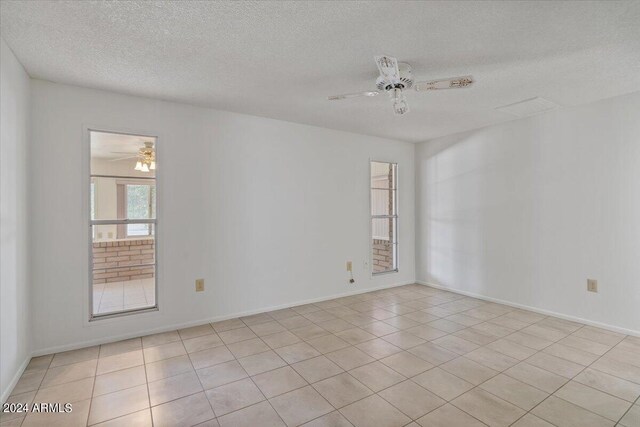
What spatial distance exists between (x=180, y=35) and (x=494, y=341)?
356 centimetres

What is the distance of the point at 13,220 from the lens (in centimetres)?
226

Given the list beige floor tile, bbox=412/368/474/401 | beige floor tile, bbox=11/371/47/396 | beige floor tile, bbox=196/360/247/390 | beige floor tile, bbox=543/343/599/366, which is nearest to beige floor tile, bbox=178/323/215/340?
beige floor tile, bbox=196/360/247/390

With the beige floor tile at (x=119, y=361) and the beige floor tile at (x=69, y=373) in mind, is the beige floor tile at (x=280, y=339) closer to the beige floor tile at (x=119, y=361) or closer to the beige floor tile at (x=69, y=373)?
the beige floor tile at (x=119, y=361)

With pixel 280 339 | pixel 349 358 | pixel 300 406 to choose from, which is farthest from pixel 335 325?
pixel 300 406

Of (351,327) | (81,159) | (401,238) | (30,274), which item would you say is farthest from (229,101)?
(401,238)

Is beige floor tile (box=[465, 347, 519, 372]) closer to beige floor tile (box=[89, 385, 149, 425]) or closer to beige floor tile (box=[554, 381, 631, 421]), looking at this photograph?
beige floor tile (box=[554, 381, 631, 421])

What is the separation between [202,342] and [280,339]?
0.73m

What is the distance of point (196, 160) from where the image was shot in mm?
3404

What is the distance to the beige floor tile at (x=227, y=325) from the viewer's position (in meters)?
3.31

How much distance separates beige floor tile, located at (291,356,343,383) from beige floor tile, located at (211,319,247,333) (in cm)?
108

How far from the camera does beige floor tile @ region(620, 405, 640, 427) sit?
1837 millimetres

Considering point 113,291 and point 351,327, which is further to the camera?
point 113,291

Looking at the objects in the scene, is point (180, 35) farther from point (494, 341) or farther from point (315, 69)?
point (494, 341)

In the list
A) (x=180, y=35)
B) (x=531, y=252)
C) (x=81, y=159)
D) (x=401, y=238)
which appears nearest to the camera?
(x=180, y=35)
